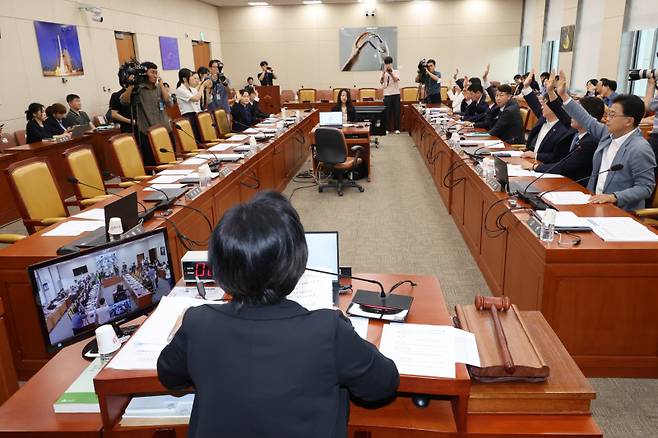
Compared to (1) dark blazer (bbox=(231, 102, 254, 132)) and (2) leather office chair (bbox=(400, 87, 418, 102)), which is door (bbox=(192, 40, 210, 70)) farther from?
(1) dark blazer (bbox=(231, 102, 254, 132))

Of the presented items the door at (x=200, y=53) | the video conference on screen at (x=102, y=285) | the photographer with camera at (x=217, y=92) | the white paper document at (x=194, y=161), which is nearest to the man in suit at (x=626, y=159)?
the video conference on screen at (x=102, y=285)

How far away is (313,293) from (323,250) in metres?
0.23

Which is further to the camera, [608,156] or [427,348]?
[608,156]

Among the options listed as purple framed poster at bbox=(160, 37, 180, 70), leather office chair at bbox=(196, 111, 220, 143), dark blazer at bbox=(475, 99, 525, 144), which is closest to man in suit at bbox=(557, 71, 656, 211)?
dark blazer at bbox=(475, 99, 525, 144)

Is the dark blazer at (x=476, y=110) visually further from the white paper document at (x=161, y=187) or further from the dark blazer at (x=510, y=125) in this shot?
the white paper document at (x=161, y=187)

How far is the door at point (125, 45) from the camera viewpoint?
8672 millimetres

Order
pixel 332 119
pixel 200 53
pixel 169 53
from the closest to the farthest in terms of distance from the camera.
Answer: pixel 332 119, pixel 169 53, pixel 200 53

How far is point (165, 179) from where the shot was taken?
3.67 metres

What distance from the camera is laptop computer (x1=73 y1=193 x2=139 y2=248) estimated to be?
2.22 metres

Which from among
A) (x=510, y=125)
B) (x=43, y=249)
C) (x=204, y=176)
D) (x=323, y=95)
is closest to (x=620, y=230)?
(x=204, y=176)

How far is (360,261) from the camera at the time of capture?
3.93 m

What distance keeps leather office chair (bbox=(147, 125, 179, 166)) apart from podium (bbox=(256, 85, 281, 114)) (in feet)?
20.3

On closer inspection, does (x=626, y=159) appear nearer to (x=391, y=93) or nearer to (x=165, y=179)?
(x=165, y=179)

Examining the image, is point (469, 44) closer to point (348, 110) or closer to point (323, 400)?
point (348, 110)
